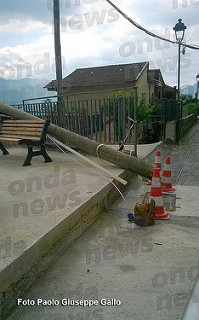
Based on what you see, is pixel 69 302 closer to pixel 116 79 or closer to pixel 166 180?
pixel 166 180

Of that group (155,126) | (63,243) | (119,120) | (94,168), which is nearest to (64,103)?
(119,120)

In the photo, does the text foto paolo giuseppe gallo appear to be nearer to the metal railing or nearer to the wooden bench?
the wooden bench

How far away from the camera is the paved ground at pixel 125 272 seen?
193 centimetres

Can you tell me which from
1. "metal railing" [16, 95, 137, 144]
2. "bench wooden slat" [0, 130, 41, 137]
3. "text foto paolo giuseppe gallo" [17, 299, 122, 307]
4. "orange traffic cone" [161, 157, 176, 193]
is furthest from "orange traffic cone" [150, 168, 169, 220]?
"bench wooden slat" [0, 130, 41, 137]

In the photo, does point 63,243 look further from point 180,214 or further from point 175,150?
point 175,150

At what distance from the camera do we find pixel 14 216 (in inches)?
112

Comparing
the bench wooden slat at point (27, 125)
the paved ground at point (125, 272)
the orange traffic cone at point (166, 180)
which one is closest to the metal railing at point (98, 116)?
the bench wooden slat at point (27, 125)

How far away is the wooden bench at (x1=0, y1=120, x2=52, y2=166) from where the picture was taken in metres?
4.98

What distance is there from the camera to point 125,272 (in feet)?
7.66

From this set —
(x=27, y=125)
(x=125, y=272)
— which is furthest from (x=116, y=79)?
(x=125, y=272)

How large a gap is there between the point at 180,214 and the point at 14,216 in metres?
2.04

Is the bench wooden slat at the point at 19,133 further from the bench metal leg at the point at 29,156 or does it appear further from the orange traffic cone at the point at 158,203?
the orange traffic cone at the point at 158,203

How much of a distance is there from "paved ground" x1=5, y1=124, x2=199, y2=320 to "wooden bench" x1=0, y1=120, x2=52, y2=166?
7.11ft

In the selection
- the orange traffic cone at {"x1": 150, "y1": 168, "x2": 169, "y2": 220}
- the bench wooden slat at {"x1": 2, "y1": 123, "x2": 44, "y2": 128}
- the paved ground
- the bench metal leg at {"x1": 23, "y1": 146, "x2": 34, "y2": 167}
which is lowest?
the paved ground
